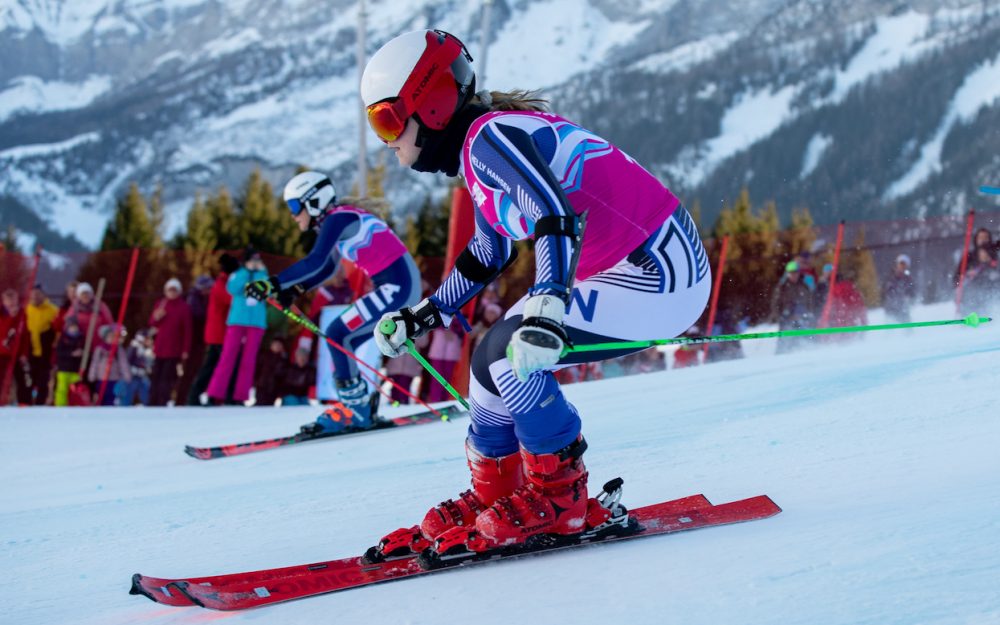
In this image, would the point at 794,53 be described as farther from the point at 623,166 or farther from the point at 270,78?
the point at 623,166

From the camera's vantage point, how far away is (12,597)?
3.23 meters

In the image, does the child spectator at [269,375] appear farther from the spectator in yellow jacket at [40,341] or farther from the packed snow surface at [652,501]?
the packed snow surface at [652,501]

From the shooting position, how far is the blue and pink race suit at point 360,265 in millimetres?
6949

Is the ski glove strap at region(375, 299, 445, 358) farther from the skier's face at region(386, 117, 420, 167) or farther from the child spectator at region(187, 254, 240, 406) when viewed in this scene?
the child spectator at region(187, 254, 240, 406)

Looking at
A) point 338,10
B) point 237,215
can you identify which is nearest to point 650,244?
point 237,215

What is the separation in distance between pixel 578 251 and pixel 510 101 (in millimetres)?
665

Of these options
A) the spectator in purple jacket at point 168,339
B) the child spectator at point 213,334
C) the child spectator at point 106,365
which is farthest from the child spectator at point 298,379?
the child spectator at point 106,365

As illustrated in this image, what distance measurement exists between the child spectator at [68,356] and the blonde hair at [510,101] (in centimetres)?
869

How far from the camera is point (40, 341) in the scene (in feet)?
35.4

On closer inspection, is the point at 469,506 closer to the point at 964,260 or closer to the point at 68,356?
the point at 964,260

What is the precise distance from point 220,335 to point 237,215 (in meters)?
31.6

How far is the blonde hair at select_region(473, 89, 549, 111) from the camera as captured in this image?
314cm

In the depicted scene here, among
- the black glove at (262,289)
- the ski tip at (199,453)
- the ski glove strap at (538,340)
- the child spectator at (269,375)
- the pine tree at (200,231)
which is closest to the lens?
the ski glove strap at (538,340)

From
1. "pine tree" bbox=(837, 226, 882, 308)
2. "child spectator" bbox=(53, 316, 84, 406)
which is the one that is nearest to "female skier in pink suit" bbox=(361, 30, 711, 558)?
"pine tree" bbox=(837, 226, 882, 308)
